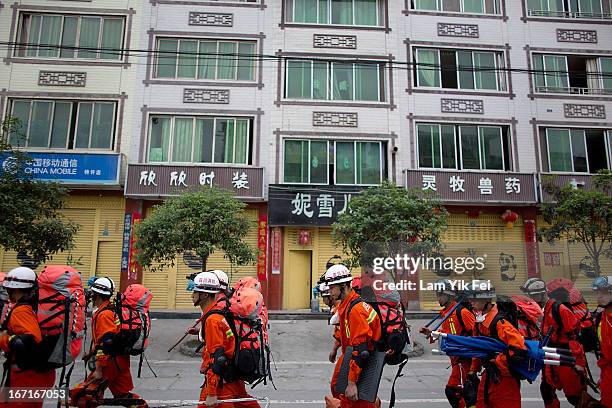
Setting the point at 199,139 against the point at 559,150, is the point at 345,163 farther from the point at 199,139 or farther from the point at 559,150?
the point at 559,150

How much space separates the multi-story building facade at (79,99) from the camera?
52.3ft

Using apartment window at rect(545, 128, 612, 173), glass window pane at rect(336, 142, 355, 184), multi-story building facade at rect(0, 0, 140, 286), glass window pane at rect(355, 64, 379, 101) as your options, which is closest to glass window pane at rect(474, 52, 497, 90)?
apartment window at rect(545, 128, 612, 173)

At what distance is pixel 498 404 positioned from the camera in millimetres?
4395

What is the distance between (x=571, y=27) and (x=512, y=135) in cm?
566

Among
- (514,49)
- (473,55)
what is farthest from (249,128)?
(514,49)

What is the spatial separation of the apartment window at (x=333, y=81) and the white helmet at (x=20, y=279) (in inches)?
552

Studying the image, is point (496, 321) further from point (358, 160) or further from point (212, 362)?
point (358, 160)

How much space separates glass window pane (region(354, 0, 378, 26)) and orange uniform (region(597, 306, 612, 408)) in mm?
15963

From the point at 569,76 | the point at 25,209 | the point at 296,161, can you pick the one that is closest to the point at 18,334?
the point at 25,209

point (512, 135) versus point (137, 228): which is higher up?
point (512, 135)

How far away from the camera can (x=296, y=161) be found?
16.9 meters

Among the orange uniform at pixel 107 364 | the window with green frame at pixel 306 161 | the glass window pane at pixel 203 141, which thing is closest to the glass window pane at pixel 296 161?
the window with green frame at pixel 306 161

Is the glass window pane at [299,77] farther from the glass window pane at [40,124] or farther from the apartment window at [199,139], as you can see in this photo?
the glass window pane at [40,124]

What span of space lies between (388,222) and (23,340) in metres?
8.78
